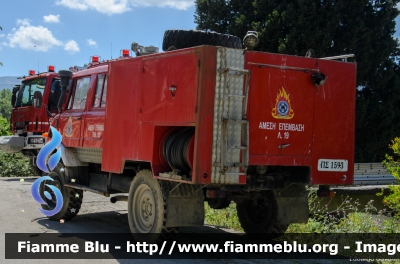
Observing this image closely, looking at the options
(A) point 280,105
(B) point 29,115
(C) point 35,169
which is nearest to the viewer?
(A) point 280,105

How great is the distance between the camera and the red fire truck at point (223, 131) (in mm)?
6496

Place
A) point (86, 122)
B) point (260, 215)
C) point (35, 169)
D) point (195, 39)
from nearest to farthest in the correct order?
1. point (195, 39)
2. point (260, 215)
3. point (86, 122)
4. point (35, 169)

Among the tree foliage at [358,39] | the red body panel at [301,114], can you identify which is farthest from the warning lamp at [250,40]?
the tree foliage at [358,39]

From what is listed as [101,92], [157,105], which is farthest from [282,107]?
[101,92]

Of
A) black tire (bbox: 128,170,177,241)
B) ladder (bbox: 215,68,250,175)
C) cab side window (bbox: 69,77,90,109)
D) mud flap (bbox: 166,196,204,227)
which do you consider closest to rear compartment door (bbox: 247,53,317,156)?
ladder (bbox: 215,68,250,175)

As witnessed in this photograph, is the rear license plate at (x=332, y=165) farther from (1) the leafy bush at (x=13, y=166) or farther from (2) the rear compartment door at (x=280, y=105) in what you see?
(1) the leafy bush at (x=13, y=166)

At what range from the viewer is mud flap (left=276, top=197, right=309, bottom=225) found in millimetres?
7812

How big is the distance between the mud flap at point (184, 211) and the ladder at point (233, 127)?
3.04 feet

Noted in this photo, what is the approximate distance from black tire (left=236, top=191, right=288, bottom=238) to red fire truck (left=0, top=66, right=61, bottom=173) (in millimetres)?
8316

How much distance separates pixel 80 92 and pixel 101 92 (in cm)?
98

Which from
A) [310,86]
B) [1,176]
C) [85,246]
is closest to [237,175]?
[310,86]

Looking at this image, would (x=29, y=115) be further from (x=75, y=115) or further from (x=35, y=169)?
(x=75, y=115)

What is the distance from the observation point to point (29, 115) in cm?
1694

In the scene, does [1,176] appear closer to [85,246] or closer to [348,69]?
[85,246]
